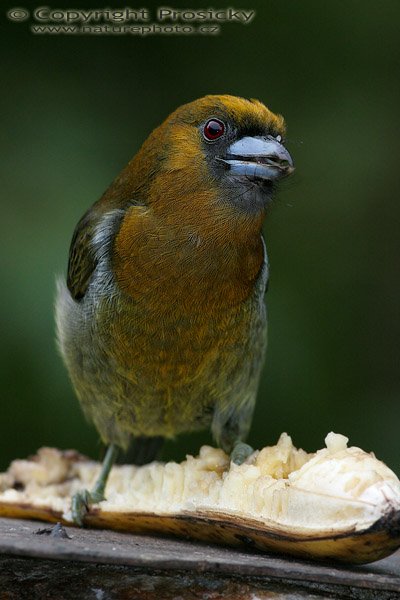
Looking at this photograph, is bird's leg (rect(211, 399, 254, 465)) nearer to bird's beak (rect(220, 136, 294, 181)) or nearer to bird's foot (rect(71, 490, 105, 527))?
bird's foot (rect(71, 490, 105, 527))

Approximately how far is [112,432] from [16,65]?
1.92m

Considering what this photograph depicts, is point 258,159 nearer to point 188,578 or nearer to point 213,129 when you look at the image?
point 213,129

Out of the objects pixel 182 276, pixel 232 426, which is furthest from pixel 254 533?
pixel 232 426

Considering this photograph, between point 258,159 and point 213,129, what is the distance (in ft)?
0.63

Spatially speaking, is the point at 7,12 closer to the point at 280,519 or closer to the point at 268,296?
the point at 268,296

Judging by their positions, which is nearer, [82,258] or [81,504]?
[81,504]

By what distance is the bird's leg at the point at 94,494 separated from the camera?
3.57m

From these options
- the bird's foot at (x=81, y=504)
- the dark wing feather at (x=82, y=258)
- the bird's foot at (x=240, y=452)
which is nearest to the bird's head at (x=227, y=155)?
the dark wing feather at (x=82, y=258)

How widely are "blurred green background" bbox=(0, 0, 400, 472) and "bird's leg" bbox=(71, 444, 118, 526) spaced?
20.0 inches

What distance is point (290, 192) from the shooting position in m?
4.85

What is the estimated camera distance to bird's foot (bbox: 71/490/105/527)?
11.6 feet

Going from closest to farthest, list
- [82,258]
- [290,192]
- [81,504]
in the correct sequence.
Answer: [81,504] → [82,258] → [290,192]

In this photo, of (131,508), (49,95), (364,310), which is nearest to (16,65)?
(49,95)

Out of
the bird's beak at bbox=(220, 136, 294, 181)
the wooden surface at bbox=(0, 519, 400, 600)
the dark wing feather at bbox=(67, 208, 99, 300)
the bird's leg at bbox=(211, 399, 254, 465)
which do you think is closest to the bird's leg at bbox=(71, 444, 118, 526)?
the bird's leg at bbox=(211, 399, 254, 465)
